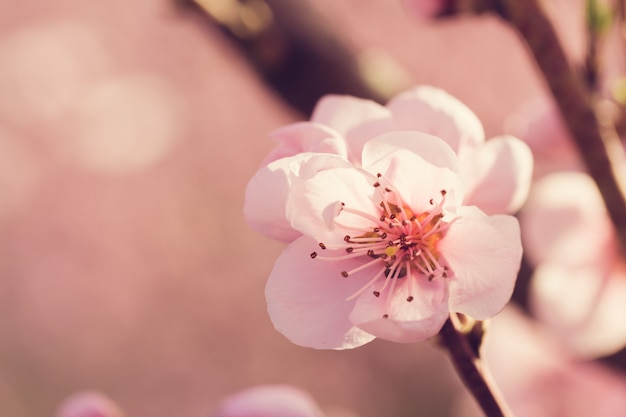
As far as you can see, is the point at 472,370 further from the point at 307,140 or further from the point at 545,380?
the point at 545,380

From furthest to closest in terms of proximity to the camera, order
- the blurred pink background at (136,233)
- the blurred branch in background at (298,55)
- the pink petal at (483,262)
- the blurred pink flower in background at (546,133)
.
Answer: the blurred pink background at (136,233) < the blurred branch in background at (298,55) < the blurred pink flower in background at (546,133) < the pink petal at (483,262)

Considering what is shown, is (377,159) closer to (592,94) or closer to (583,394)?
(592,94)

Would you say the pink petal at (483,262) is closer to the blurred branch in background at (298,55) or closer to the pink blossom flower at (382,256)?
the pink blossom flower at (382,256)

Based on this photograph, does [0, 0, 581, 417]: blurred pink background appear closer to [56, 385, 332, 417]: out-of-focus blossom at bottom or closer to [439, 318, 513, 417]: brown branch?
[56, 385, 332, 417]: out-of-focus blossom at bottom

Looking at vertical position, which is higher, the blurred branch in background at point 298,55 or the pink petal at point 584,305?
the blurred branch in background at point 298,55

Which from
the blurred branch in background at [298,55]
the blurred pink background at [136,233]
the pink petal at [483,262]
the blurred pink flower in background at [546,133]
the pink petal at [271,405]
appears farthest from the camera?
the blurred pink background at [136,233]

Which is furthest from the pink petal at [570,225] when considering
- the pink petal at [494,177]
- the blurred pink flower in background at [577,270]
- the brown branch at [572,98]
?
the pink petal at [494,177]

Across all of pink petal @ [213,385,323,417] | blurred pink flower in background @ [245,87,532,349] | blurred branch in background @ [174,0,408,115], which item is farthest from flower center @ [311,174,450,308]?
blurred branch in background @ [174,0,408,115]
